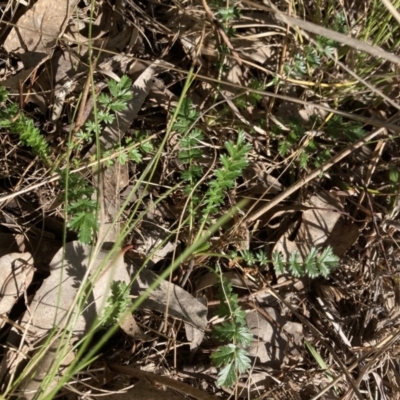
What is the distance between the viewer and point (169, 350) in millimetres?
1980

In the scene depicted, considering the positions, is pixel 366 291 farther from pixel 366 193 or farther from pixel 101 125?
pixel 101 125

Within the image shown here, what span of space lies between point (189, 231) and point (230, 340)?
410mm

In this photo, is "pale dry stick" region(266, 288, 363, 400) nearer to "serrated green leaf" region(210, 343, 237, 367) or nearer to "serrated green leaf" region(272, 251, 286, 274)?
"serrated green leaf" region(272, 251, 286, 274)

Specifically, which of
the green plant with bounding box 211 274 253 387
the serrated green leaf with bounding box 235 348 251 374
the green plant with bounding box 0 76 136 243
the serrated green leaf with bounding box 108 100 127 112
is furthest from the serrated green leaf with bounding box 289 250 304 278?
the serrated green leaf with bounding box 108 100 127 112

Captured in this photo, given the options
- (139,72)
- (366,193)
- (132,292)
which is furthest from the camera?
(366,193)

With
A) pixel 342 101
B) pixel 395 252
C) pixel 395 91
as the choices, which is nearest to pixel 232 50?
pixel 342 101

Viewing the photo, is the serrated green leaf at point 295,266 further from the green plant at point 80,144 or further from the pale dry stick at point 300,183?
the green plant at point 80,144

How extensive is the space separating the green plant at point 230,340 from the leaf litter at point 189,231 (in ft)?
0.41

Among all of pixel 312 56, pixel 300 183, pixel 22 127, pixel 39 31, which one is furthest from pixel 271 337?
pixel 39 31

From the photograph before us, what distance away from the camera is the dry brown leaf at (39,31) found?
2000 millimetres

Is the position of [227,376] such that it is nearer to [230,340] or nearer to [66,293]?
[230,340]

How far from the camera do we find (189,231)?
199 cm

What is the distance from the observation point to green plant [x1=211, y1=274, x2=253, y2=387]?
1.81 meters

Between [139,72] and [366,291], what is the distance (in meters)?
1.27
